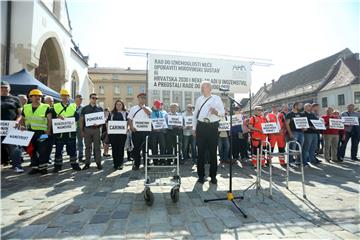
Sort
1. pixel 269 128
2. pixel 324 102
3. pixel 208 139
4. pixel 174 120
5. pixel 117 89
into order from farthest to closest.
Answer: pixel 117 89 → pixel 324 102 → pixel 174 120 → pixel 269 128 → pixel 208 139

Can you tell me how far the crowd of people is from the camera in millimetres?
5488

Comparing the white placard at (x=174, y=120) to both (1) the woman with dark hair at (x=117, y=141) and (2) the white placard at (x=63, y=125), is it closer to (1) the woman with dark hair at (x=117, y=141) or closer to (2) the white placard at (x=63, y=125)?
(1) the woman with dark hair at (x=117, y=141)

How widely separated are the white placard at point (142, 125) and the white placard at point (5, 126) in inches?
117

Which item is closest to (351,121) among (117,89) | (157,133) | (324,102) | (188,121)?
(188,121)

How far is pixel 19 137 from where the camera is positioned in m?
5.94

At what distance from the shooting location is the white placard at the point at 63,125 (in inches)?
250

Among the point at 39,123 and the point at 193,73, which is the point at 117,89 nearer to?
the point at 193,73

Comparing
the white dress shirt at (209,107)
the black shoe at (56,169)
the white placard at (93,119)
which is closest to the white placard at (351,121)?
the white dress shirt at (209,107)

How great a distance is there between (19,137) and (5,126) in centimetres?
59

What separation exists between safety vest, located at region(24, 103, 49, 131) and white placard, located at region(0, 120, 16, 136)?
0.32 meters

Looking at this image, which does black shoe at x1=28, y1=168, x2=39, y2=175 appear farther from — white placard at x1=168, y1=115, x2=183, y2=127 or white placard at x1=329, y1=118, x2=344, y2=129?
white placard at x1=329, y1=118, x2=344, y2=129

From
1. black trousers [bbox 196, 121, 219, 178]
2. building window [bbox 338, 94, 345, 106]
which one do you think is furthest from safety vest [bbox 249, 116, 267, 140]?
building window [bbox 338, 94, 345, 106]

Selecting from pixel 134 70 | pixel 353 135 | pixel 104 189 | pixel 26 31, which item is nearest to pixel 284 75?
pixel 134 70

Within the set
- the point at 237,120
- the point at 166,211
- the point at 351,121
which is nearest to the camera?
the point at 166,211
